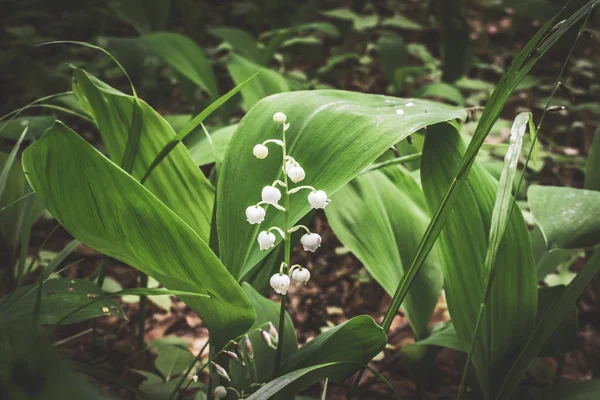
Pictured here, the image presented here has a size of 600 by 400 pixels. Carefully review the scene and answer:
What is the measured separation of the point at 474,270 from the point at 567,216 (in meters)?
0.19

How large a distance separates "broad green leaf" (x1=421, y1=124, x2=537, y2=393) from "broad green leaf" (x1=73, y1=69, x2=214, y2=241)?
444 mm

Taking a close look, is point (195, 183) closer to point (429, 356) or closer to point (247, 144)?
point (247, 144)

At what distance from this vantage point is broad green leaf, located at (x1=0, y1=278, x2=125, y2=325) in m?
0.80

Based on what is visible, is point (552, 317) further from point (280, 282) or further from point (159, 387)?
point (159, 387)

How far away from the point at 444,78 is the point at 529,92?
0.56 m

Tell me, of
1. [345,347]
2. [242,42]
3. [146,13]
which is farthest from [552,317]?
[146,13]

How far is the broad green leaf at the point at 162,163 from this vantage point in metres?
0.98

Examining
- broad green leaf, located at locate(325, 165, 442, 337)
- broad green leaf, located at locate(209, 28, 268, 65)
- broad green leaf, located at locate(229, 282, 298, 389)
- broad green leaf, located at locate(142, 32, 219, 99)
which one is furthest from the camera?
broad green leaf, located at locate(209, 28, 268, 65)

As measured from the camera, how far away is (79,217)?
74cm

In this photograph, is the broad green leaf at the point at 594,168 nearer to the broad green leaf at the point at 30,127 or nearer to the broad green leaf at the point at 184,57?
the broad green leaf at the point at 184,57

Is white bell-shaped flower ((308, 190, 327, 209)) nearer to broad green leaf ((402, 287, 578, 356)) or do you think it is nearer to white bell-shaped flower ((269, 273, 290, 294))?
white bell-shaped flower ((269, 273, 290, 294))

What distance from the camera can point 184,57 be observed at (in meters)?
1.81

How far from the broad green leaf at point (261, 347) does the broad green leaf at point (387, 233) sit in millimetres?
207

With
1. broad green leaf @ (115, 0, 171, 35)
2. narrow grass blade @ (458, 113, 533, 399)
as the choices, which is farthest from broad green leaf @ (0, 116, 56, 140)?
broad green leaf @ (115, 0, 171, 35)
